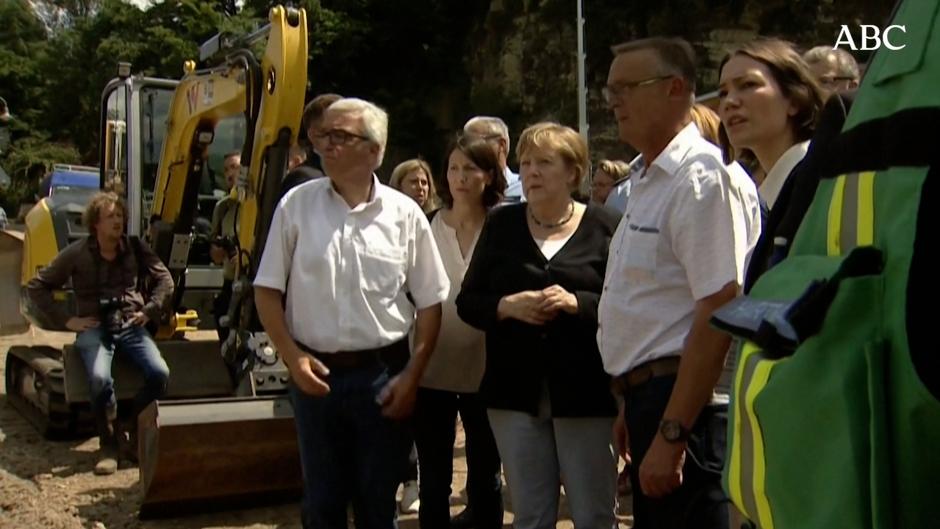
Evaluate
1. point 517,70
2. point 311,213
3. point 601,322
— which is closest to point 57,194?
point 311,213

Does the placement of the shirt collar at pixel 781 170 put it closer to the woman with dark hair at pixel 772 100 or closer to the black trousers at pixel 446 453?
the woman with dark hair at pixel 772 100

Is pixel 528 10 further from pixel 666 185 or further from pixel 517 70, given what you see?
pixel 666 185

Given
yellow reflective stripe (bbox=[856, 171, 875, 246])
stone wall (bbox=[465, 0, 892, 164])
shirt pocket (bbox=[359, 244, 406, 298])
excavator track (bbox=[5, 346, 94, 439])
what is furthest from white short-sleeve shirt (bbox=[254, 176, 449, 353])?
stone wall (bbox=[465, 0, 892, 164])

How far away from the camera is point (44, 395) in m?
6.81

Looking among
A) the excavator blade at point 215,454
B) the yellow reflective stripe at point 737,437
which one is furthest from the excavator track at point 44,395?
the yellow reflective stripe at point 737,437

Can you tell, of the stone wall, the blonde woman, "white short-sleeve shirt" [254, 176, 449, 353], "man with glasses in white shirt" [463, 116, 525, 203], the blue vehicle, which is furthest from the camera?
the stone wall

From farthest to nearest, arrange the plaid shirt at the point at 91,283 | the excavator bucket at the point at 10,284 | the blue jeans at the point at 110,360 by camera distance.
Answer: the excavator bucket at the point at 10,284 → the plaid shirt at the point at 91,283 → the blue jeans at the point at 110,360

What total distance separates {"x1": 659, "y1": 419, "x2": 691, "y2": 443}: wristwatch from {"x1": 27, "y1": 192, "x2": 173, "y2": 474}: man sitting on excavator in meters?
4.42

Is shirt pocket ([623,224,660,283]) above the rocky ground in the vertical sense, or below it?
above

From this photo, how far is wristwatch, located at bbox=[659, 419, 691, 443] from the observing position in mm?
2420

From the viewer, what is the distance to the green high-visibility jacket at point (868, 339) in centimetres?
100

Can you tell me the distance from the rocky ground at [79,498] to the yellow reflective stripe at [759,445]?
370cm

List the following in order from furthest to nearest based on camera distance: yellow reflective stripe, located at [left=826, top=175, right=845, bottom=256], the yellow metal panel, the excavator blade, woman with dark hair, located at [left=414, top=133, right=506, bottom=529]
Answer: the yellow metal panel
the excavator blade
woman with dark hair, located at [left=414, top=133, right=506, bottom=529]
yellow reflective stripe, located at [left=826, top=175, right=845, bottom=256]

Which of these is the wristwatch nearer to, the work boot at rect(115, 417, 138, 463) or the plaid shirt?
the work boot at rect(115, 417, 138, 463)
